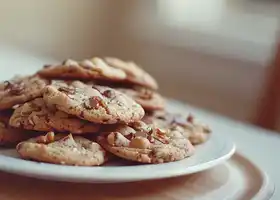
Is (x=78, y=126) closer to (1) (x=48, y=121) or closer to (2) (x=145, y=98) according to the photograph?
(1) (x=48, y=121)

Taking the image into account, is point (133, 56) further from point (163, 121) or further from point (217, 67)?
point (163, 121)

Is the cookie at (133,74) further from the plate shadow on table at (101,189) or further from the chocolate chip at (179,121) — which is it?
the plate shadow on table at (101,189)

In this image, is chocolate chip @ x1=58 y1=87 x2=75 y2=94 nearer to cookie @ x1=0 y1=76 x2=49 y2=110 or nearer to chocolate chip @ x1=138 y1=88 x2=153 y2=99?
cookie @ x1=0 y1=76 x2=49 y2=110

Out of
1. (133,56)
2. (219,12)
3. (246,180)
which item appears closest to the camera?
(246,180)

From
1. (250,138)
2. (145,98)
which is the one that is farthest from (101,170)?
(250,138)

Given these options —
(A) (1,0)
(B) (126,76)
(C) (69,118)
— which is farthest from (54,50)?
(C) (69,118)

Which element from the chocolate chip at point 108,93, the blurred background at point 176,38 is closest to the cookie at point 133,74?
the chocolate chip at point 108,93
